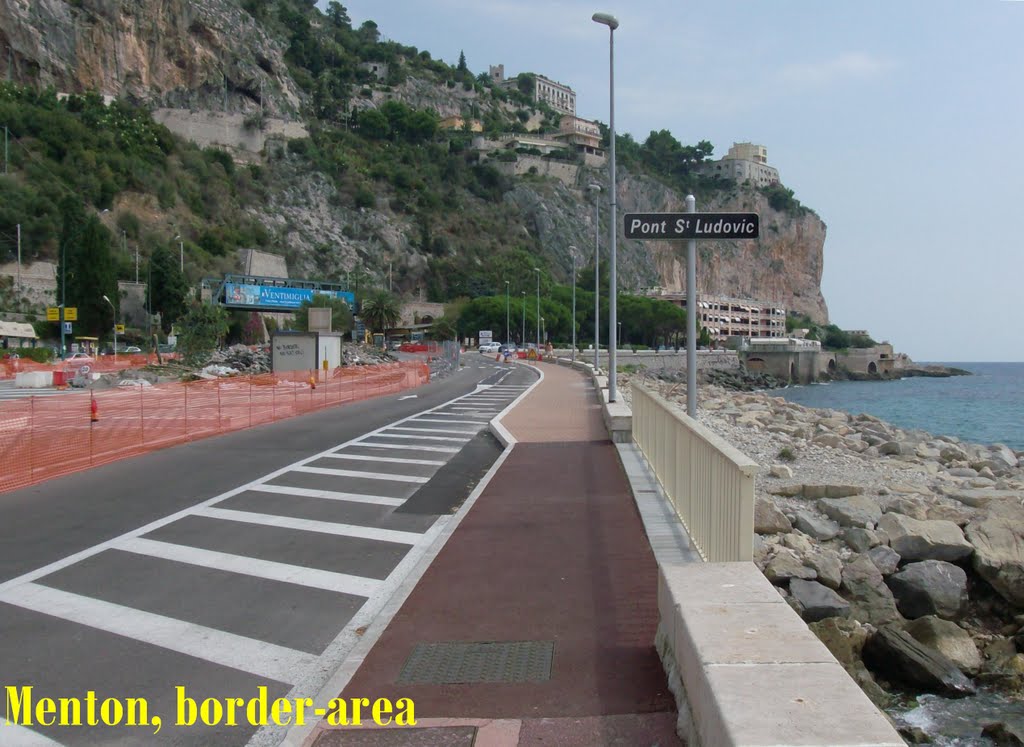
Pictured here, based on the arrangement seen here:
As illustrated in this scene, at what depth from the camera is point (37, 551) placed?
8.61 metres

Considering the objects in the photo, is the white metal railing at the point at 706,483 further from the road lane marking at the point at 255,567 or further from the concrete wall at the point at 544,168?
the concrete wall at the point at 544,168

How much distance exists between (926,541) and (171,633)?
8909 mm

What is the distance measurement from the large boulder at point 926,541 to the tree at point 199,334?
42550 mm

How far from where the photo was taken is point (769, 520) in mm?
10664

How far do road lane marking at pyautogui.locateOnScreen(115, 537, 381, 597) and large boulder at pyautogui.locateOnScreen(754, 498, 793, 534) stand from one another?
17.0 feet

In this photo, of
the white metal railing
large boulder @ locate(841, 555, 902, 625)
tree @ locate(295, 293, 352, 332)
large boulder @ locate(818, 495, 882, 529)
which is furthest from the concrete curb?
tree @ locate(295, 293, 352, 332)

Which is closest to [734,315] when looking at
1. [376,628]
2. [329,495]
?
[329,495]

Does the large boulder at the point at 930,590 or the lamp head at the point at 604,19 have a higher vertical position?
the lamp head at the point at 604,19

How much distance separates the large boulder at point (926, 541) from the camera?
35.1 feet

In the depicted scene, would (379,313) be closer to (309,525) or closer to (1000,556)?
(309,525)

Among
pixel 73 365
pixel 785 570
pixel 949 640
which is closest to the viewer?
pixel 949 640

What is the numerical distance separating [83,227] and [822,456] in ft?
209

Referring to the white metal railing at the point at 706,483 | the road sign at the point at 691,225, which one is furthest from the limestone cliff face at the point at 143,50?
the white metal railing at the point at 706,483

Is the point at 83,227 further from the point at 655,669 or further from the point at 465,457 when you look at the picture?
the point at 655,669
